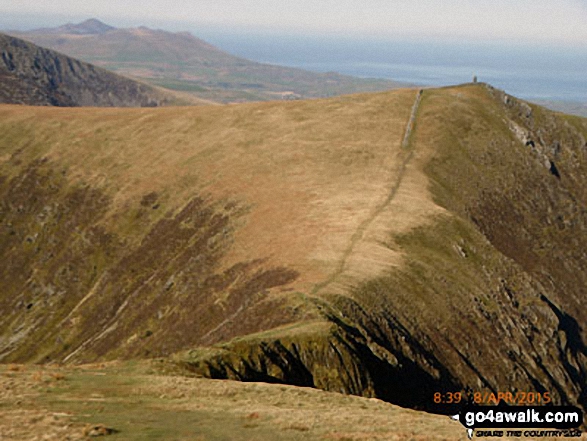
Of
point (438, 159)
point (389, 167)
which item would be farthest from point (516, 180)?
point (389, 167)

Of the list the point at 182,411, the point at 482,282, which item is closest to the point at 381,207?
the point at 482,282

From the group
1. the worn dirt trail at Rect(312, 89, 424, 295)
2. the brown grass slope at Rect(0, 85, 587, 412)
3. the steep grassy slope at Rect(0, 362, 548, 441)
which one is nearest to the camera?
the steep grassy slope at Rect(0, 362, 548, 441)

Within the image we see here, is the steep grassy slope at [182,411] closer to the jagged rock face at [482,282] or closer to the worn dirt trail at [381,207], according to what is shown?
the jagged rock face at [482,282]

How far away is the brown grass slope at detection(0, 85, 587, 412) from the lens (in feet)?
156

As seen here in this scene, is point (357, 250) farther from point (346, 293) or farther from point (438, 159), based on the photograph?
point (438, 159)

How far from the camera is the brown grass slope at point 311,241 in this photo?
47.5 metres

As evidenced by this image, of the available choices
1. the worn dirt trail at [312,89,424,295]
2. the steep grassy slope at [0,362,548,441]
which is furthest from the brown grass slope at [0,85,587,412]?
the steep grassy slope at [0,362,548,441]

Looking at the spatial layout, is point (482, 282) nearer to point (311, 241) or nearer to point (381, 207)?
point (381, 207)

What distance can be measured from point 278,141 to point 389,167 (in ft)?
84.8

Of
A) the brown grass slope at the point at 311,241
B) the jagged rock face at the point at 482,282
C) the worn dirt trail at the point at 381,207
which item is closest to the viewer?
the jagged rock face at the point at 482,282

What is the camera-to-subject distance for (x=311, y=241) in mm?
65000

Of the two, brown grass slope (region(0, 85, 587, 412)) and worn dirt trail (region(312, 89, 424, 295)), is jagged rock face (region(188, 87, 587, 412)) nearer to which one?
brown grass slope (region(0, 85, 587, 412))

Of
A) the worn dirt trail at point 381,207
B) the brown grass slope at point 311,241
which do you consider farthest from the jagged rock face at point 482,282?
the worn dirt trail at point 381,207

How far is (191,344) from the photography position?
53.8m
